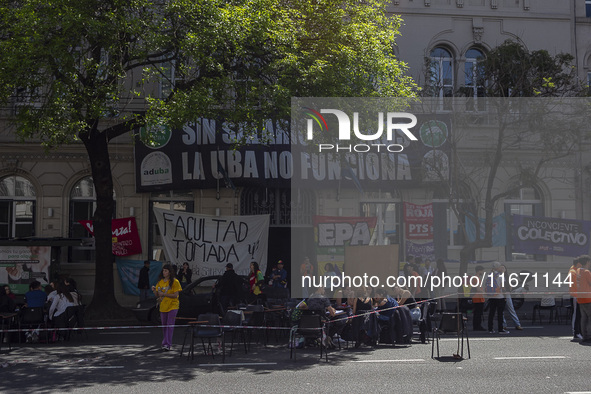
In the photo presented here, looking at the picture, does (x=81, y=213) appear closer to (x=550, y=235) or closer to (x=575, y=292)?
(x=575, y=292)

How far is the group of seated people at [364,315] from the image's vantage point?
1379 cm

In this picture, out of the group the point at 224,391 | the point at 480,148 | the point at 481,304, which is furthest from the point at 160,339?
the point at 480,148

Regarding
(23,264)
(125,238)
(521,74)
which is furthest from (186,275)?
(521,74)

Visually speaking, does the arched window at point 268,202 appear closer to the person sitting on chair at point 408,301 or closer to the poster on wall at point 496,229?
the person sitting on chair at point 408,301

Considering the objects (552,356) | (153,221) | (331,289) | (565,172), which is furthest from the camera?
(153,221)

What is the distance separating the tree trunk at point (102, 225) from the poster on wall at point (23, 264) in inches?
88.0

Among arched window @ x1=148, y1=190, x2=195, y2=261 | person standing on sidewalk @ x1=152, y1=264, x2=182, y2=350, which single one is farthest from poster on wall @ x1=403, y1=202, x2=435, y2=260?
arched window @ x1=148, y1=190, x2=195, y2=261

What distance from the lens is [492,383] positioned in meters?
10.0

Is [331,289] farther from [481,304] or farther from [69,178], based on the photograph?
[69,178]

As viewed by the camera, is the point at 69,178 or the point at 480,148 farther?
the point at 69,178

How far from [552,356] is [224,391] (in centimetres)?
637

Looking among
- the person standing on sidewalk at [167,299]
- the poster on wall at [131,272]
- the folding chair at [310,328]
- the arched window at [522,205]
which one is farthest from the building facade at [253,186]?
the arched window at [522,205]

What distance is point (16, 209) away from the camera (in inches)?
960

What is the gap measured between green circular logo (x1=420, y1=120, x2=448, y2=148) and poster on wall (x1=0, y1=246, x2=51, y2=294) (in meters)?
13.6
